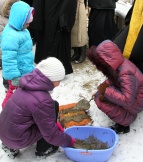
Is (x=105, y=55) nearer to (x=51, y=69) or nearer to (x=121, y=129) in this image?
(x=51, y=69)

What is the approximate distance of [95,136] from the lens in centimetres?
262

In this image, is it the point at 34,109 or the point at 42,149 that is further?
the point at 42,149

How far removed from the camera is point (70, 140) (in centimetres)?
227

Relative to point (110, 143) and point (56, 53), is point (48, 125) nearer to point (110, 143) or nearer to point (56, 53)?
point (110, 143)

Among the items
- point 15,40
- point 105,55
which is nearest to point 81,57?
point 15,40

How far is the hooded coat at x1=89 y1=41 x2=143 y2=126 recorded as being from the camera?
7.95ft

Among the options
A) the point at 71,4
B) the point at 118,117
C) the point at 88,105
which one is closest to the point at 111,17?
the point at 71,4

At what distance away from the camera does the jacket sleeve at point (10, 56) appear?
8.68 ft

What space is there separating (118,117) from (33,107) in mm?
957

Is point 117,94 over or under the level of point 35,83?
under

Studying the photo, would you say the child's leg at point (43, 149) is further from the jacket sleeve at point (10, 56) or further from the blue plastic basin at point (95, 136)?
the jacket sleeve at point (10, 56)

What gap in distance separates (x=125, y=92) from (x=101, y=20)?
182cm

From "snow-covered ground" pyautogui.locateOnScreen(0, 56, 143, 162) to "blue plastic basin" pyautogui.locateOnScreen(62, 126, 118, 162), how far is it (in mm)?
117

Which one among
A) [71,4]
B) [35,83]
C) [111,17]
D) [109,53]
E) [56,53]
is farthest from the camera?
[111,17]
